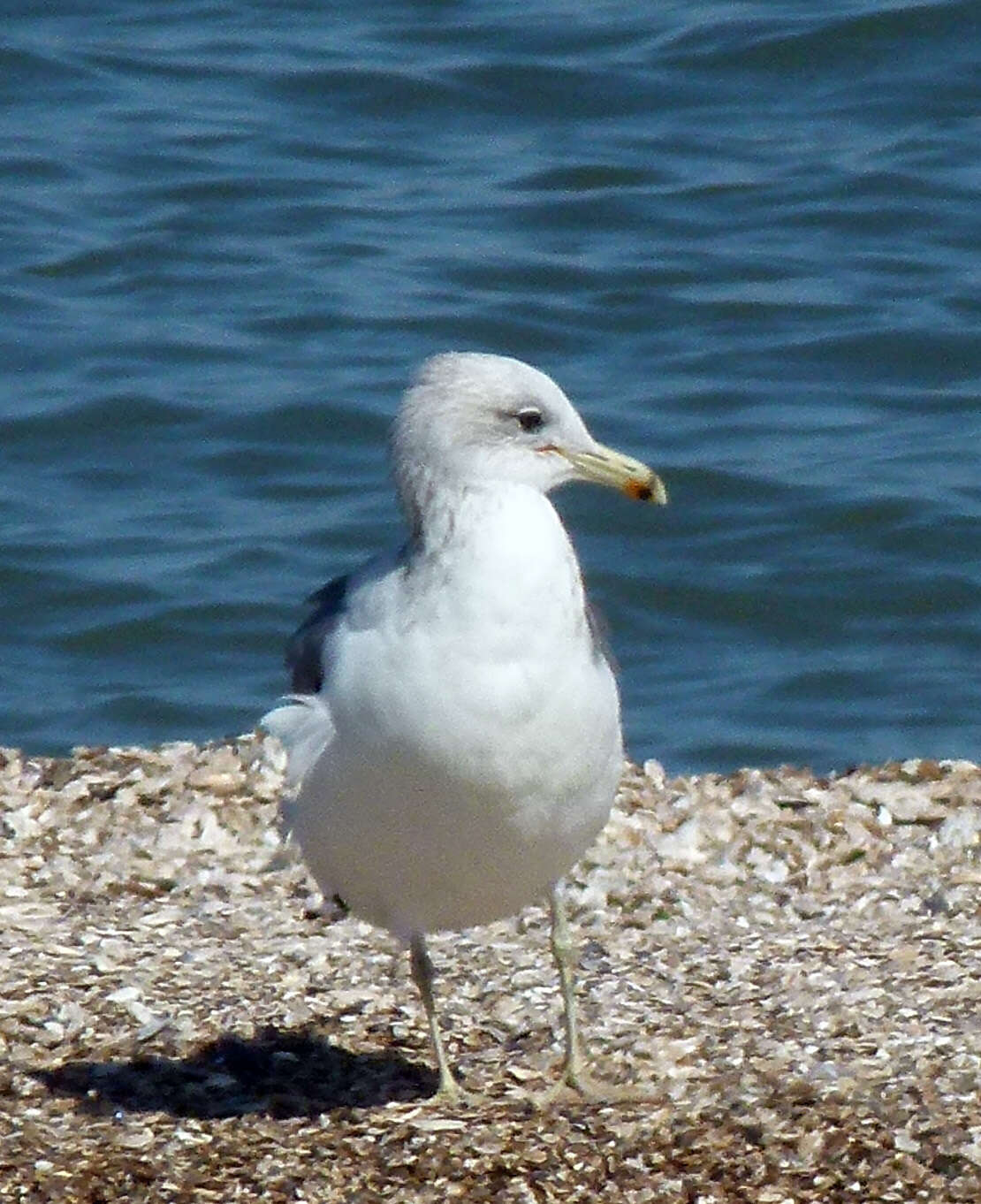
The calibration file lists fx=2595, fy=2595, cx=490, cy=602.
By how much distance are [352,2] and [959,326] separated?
5.10m

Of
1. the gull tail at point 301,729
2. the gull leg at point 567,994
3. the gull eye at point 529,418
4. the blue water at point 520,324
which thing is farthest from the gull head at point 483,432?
the blue water at point 520,324

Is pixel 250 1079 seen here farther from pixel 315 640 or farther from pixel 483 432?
pixel 483 432

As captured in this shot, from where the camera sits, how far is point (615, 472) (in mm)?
5410

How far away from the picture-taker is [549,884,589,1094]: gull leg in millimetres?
5473

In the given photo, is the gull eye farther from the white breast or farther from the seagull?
Answer: the white breast

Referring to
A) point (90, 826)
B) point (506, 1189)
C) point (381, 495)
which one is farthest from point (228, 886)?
point (381, 495)

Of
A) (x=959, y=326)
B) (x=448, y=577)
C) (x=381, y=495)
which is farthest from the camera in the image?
(x=959, y=326)

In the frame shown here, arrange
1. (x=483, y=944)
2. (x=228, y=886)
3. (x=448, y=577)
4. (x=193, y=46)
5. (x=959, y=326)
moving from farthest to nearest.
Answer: (x=193, y=46), (x=959, y=326), (x=228, y=886), (x=483, y=944), (x=448, y=577)

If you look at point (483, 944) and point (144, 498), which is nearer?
point (483, 944)

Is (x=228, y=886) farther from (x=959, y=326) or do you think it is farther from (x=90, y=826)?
(x=959, y=326)

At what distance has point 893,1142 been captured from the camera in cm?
507

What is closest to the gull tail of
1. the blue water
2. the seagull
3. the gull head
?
the seagull

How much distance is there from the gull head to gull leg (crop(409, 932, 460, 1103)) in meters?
1.00

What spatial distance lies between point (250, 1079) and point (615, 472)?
1535 mm
